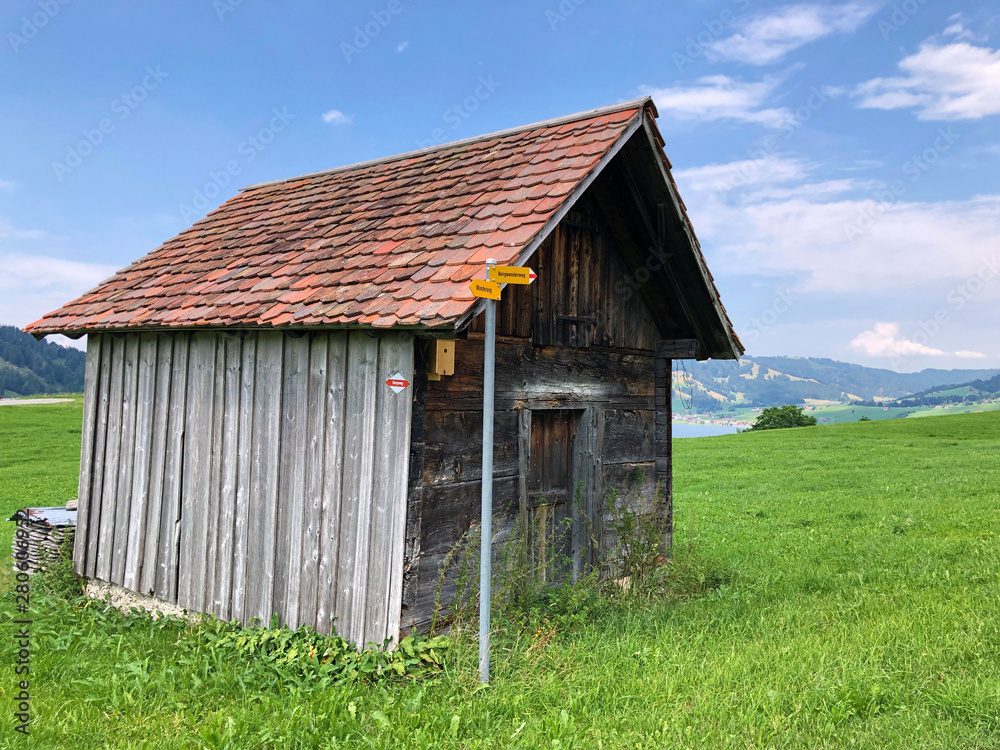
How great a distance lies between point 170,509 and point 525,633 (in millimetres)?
4014

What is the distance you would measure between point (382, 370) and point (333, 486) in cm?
107

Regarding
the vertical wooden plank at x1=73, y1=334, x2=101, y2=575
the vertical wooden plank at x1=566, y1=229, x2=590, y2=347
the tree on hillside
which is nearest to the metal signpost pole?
the vertical wooden plank at x1=566, y1=229, x2=590, y2=347

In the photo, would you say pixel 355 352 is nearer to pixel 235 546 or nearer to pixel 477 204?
pixel 477 204

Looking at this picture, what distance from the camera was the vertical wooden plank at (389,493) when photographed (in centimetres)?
511

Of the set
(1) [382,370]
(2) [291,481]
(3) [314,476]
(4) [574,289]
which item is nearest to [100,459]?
(2) [291,481]

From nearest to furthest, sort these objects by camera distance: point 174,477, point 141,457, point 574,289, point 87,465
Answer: point 574,289
point 174,477
point 141,457
point 87,465

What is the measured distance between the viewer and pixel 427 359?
5215 millimetres

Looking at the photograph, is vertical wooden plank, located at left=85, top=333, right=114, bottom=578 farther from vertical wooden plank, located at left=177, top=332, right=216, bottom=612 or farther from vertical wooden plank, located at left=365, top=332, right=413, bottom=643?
vertical wooden plank, located at left=365, top=332, right=413, bottom=643

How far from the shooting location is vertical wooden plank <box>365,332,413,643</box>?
511 centimetres

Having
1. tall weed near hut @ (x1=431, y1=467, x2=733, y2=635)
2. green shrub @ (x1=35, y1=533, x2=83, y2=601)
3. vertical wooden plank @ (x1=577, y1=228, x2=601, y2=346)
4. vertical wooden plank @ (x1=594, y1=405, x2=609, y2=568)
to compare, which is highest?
vertical wooden plank @ (x1=577, y1=228, x2=601, y2=346)

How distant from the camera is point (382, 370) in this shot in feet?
17.5

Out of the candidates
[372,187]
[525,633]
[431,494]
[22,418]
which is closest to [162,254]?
[372,187]

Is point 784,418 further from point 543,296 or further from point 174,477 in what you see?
point 174,477

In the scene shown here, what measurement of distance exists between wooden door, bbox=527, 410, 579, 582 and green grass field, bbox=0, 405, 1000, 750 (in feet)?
2.42
